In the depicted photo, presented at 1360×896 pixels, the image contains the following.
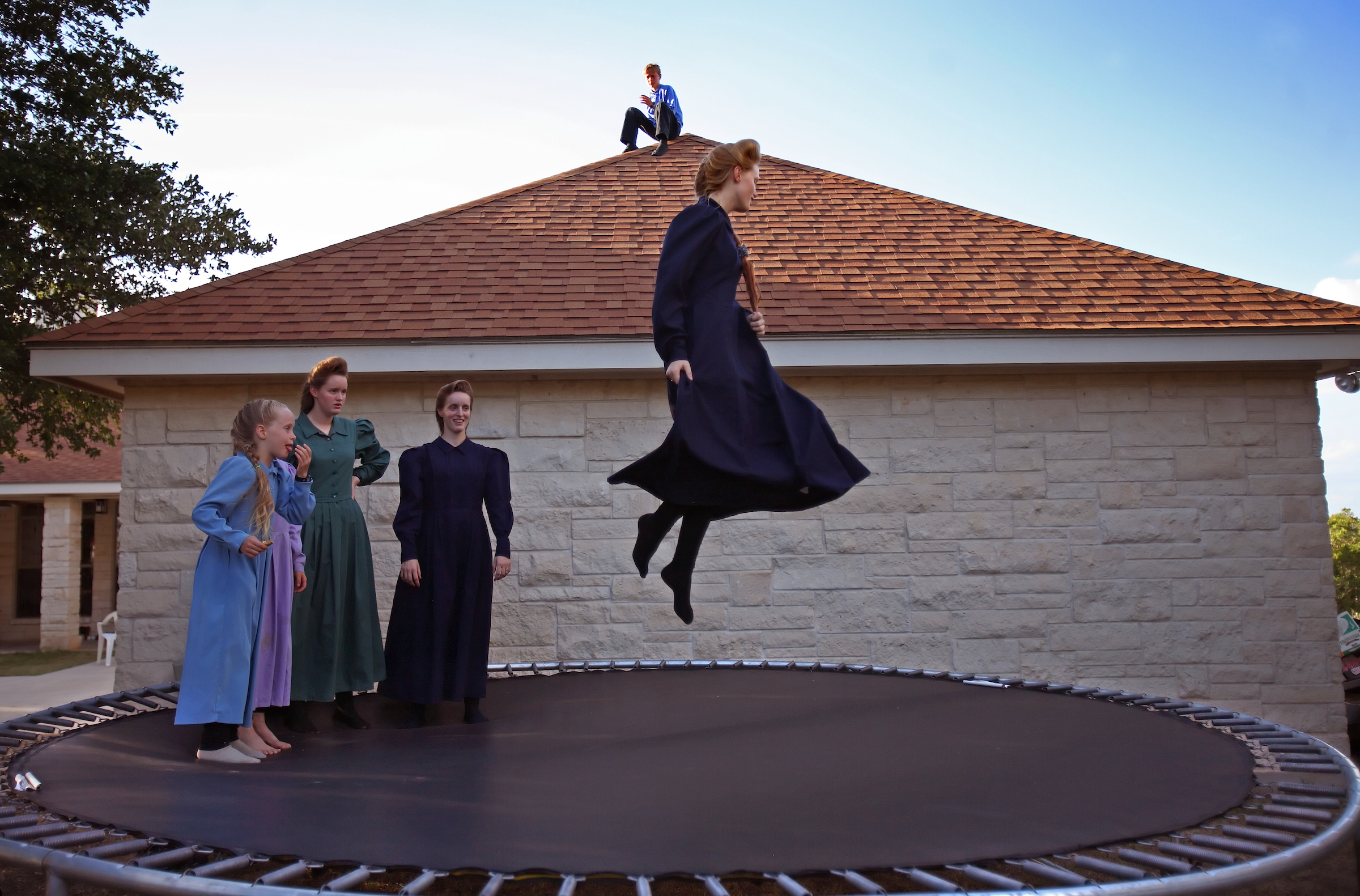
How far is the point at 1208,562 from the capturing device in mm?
5371

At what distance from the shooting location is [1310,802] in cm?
238

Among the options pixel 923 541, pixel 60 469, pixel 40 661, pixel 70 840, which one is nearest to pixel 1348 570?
pixel 923 541

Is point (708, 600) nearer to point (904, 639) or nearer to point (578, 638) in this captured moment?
point (578, 638)

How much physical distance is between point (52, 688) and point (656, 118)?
8.11 m

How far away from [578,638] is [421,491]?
1.69 m

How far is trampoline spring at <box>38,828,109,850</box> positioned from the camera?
2.03 metres

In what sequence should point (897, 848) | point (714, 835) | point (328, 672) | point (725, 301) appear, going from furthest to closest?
point (328, 672)
point (725, 301)
point (714, 835)
point (897, 848)

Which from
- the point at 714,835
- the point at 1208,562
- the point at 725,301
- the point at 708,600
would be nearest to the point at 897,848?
the point at 714,835

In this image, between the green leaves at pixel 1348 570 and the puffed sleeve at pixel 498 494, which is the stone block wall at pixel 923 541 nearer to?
the puffed sleeve at pixel 498 494

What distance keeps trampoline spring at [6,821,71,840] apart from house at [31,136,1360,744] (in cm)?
301

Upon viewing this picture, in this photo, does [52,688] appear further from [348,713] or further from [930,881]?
[930,881]

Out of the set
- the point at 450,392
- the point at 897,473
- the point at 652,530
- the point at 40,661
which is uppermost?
the point at 450,392

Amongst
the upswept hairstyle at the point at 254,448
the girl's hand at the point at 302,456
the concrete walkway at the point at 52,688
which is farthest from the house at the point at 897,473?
the concrete walkway at the point at 52,688

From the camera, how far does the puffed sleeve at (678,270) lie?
8.66ft
